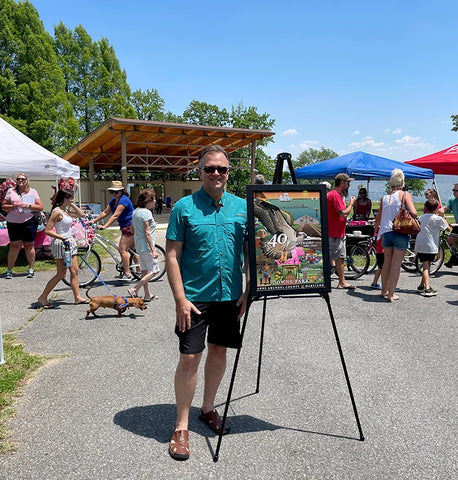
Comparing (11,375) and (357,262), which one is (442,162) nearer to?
(357,262)

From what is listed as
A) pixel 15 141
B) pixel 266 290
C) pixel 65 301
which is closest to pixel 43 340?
pixel 65 301

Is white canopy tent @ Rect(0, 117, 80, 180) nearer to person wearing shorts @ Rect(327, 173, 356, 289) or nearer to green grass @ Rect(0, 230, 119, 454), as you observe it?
green grass @ Rect(0, 230, 119, 454)

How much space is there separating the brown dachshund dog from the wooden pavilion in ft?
49.4

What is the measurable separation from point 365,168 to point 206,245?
11.0 meters

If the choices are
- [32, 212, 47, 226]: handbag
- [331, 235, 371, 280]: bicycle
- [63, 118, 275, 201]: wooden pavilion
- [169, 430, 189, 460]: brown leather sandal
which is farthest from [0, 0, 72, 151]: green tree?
[169, 430, 189, 460]: brown leather sandal

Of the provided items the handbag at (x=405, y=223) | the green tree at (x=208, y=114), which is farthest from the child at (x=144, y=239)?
the green tree at (x=208, y=114)

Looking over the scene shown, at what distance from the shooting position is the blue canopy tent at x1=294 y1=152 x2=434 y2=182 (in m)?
12.6

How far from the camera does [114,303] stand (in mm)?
5766

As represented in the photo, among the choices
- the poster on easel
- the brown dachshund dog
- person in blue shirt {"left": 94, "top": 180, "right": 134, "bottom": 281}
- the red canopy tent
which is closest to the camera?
the poster on easel

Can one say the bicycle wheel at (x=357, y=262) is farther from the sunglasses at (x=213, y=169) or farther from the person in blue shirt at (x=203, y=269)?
the sunglasses at (x=213, y=169)

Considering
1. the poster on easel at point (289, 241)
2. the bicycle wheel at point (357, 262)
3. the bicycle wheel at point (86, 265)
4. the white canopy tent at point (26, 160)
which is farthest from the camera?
the white canopy tent at point (26, 160)

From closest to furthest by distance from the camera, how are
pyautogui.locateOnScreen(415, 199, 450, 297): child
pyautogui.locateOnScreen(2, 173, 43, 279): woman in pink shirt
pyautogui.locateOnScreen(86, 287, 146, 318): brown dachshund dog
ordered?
pyautogui.locateOnScreen(86, 287, 146, 318): brown dachshund dog, pyautogui.locateOnScreen(415, 199, 450, 297): child, pyautogui.locateOnScreen(2, 173, 43, 279): woman in pink shirt

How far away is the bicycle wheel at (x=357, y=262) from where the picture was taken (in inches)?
341

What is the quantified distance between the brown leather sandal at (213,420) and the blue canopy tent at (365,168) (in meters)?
10.6
